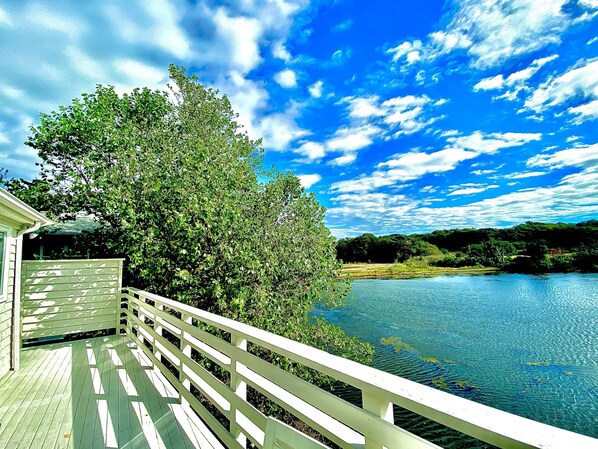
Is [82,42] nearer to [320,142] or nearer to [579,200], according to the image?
[320,142]

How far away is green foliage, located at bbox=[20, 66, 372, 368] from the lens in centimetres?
561

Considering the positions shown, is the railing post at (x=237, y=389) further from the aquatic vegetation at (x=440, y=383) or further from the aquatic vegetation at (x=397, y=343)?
the aquatic vegetation at (x=397, y=343)

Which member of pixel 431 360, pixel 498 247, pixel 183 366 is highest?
pixel 498 247

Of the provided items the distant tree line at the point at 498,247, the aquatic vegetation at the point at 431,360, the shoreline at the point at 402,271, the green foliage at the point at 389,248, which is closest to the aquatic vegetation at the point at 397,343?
the aquatic vegetation at the point at 431,360

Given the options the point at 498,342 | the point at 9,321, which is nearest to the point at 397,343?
the point at 498,342

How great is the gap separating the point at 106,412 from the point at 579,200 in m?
31.4

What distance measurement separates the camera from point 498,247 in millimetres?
29703

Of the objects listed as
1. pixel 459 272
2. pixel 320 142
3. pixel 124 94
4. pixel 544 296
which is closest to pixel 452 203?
pixel 459 272

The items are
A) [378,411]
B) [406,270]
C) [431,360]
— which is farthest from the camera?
[406,270]

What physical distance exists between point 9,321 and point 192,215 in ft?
9.29

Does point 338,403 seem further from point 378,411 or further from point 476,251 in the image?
point 476,251

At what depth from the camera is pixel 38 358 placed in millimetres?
4199

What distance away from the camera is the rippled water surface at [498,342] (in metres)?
7.51

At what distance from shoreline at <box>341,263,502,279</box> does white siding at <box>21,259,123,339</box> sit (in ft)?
72.7
